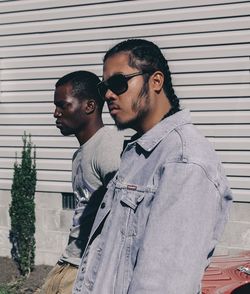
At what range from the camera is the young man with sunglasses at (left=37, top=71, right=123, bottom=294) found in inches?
127

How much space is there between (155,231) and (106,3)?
5.73m

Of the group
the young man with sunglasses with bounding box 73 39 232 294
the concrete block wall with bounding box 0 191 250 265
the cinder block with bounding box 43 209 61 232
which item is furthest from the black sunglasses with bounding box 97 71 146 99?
the cinder block with bounding box 43 209 61 232

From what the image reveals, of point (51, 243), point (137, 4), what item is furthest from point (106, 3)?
point (51, 243)

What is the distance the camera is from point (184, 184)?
1.81 metres

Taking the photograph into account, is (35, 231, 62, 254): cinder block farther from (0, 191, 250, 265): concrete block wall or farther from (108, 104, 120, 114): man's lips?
(108, 104, 120, 114): man's lips

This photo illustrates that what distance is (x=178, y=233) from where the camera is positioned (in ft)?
5.91

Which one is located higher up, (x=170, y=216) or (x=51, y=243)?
(x=170, y=216)

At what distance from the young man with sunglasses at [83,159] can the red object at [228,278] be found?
80 centimetres

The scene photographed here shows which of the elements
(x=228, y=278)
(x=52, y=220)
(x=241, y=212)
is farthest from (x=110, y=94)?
(x=52, y=220)

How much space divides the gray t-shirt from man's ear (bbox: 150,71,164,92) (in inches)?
42.2

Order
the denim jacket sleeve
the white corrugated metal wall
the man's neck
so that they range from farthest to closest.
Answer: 1. the white corrugated metal wall
2. the man's neck
3. the denim jacket sleeve

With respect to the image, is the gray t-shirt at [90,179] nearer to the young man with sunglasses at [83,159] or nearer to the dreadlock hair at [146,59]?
the young man with sunglasses at [83,159]

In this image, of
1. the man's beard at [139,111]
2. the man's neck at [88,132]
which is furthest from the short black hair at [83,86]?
the man's beard at [139,111]

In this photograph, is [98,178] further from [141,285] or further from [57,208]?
[57,208]
